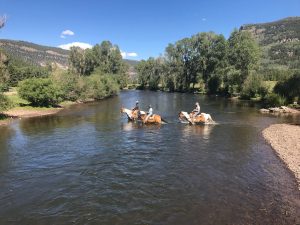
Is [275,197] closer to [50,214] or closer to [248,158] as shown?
[248,158]

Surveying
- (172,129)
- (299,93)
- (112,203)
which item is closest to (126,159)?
(112,203)

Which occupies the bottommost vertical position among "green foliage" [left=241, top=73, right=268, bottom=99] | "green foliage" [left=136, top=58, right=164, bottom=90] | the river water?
the river water

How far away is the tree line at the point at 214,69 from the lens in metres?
82.3

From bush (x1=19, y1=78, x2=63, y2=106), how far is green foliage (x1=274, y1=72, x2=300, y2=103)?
45.0 m

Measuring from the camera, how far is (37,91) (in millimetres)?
53875

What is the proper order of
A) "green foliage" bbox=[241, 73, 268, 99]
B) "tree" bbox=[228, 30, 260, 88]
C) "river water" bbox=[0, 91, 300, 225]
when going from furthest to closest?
"tree" bbox=[228, 30, 260, 88]
"green foliage" bbox=[241, 73, 268, 99]
"river water" bbox=[0, 91, 300, 225]

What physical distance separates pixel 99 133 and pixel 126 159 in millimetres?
11057

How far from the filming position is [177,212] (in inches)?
581

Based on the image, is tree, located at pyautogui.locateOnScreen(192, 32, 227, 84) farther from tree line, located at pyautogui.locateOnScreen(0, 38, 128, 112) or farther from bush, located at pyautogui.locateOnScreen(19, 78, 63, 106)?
bush, located at pyautogui.locateOnScreen(19, 78, 63, 106)

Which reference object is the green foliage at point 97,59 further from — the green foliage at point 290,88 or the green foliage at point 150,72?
the green foliage at point 290,88

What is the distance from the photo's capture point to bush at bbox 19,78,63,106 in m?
54.1

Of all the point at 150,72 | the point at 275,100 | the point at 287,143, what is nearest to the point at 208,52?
the point at 150,72

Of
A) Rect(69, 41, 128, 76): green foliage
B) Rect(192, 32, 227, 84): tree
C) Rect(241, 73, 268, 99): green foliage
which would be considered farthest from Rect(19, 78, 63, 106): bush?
Rect(69, 41, 128, 76): green foliage

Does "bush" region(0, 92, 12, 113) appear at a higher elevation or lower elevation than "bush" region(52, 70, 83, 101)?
lower
